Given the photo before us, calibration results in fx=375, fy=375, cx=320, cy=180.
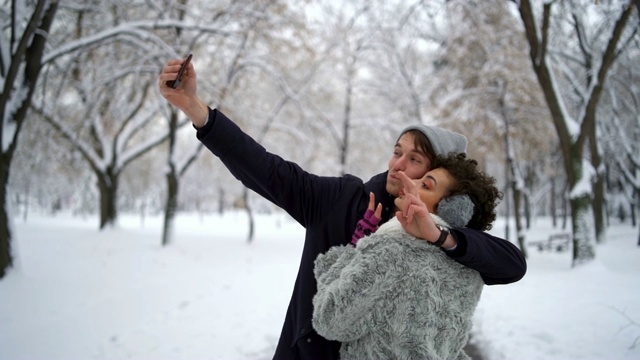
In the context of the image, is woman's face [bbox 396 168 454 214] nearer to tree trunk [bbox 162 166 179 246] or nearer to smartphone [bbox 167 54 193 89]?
smartphone [bbox 167 54 193 89]

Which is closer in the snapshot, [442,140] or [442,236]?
[442,236]

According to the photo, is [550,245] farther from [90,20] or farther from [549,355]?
[90,20]

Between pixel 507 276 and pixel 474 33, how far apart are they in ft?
32.8

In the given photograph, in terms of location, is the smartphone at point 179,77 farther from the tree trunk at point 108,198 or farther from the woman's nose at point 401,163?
the tree trunk at point 108,198

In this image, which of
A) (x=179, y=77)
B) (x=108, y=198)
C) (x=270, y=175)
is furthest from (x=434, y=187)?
(x=108, y=198)

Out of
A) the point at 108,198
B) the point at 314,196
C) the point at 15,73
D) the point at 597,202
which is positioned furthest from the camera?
the point at 108,198

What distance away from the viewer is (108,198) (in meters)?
13.6

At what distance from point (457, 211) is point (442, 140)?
1.11 ft

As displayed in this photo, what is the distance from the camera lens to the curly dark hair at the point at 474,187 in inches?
56.5

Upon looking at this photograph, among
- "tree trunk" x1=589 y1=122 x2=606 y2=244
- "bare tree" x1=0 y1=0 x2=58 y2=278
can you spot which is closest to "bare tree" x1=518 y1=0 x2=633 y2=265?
"tree trunk" x1=589 y1=122 x2=606 y2=244

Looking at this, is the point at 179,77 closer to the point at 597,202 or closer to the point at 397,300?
the point at 397,300

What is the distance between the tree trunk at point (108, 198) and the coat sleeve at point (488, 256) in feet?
48.0

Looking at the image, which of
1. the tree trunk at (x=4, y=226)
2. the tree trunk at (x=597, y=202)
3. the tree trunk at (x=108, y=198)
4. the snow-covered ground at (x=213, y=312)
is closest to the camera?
the snow-covered ground at (x=213, y=312)

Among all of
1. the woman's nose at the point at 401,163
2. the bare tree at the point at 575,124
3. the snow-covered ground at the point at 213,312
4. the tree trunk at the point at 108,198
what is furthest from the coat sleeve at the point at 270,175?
the tree trunk at the point at 108,198
